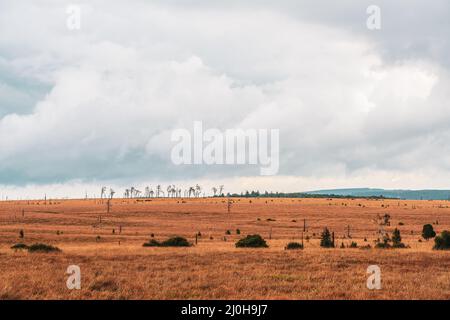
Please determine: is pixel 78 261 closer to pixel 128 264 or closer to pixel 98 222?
pixel 128 264

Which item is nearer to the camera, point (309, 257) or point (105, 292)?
point (105, 292)

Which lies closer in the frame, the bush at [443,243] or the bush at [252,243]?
the bush at [443,243]

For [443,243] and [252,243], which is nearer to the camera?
[443,243]

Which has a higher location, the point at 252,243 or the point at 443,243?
the point at 443,243

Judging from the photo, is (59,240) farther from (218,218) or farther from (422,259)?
(218,218)

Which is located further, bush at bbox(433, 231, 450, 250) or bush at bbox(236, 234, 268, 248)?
bush at bbox(236, 234, 268, 248)

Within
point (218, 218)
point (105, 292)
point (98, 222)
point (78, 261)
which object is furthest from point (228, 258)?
point (218, 218)

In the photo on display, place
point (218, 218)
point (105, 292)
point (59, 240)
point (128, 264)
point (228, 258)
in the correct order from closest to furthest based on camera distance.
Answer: point (105, 292) < point (128, 264) < point (228, 258) < point (59, 240) < point (218, 218)

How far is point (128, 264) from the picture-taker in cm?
2738
